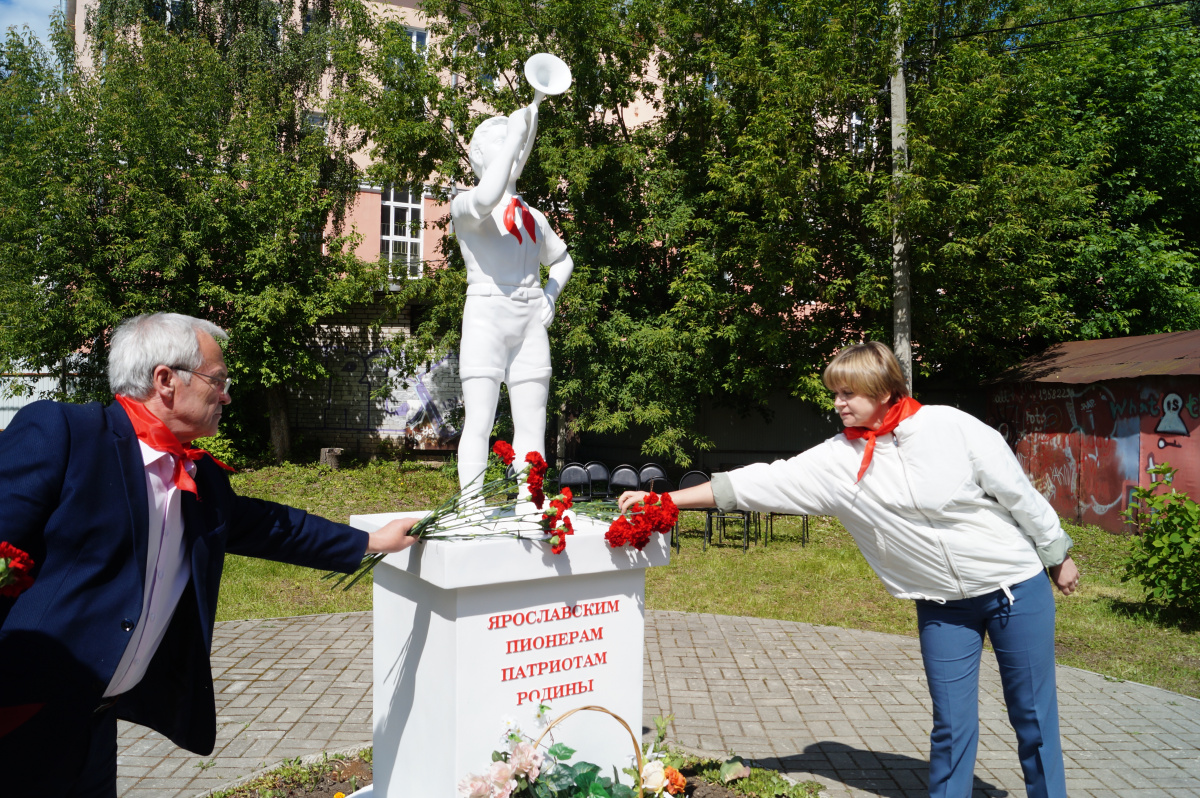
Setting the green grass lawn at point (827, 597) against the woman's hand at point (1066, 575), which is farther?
the green grass lawn at point (827, 597)

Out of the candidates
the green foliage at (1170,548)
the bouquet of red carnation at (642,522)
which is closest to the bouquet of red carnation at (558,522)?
the bouquet of red carnation at (642,522)

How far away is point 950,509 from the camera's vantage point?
9.12ft

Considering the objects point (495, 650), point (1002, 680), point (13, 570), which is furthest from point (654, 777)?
point (13, 570)

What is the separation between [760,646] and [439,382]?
1256 cm

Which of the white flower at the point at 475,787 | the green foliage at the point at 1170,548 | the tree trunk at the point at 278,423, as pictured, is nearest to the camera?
the white flower at the point at 475,787

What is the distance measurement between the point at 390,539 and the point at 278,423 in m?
14.5

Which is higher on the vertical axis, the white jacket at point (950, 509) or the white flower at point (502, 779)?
the white jacket at point (950, 509)

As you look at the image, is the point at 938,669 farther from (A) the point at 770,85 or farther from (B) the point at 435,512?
(A) the point at 770,85

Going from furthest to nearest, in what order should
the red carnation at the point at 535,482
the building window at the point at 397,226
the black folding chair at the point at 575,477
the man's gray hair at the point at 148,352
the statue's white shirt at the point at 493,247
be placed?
the building window at the point at 397,226
the black folding chair at the point at 575,477
the statue's white shirt at the point at 493,247
the red carnation at the point at 535,482
the man's gray hair at the point at 148,352

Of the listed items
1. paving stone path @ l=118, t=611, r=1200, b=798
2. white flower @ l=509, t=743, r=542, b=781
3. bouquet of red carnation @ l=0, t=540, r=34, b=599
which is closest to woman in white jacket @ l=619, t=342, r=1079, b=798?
paving stone path @ l=118, t=611, r=1200, b=798

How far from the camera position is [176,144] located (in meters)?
14.2

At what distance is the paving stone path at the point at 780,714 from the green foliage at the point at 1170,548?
1643 mm

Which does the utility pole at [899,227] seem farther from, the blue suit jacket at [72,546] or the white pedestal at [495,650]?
the blue suit jacket at [72,546]

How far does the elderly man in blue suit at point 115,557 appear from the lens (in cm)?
187
